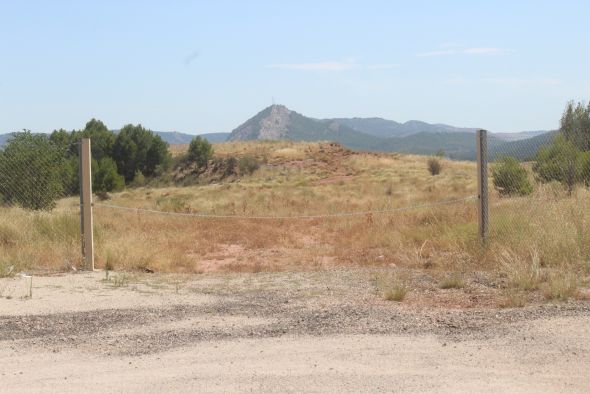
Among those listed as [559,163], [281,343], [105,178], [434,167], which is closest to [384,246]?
[559,163]

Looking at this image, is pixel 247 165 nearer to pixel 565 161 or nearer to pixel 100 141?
pixel 100 141

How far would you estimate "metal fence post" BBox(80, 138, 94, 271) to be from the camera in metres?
12.0

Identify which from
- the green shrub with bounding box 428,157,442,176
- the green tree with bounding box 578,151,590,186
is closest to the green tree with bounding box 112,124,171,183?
the green shrub with bounding box 428,157,442,176

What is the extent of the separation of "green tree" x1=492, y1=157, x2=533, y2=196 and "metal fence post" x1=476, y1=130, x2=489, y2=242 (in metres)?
1.76

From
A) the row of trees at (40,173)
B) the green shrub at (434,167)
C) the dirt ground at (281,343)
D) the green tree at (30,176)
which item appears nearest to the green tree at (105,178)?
the row of trees at (40,173)

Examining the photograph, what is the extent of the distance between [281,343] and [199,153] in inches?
2037

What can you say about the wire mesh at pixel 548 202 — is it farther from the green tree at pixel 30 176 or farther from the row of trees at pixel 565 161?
the green tree at pixel 30 176

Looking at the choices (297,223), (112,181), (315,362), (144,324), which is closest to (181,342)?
(144,324)

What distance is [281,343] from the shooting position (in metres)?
6.73

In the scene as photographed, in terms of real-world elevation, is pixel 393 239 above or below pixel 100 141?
below

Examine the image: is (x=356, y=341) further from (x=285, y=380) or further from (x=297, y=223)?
(x=297, y=223)

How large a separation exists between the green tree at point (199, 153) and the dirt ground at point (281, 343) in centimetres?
4795

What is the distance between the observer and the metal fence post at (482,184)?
11992 mm

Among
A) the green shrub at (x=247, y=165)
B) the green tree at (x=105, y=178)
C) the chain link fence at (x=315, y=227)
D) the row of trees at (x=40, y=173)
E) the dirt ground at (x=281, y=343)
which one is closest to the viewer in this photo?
the dirt ground at (x=281, y=343)
